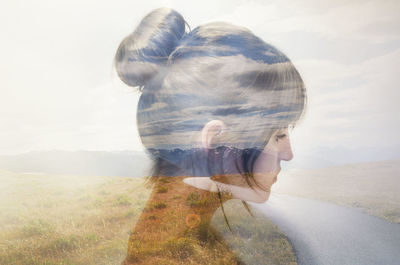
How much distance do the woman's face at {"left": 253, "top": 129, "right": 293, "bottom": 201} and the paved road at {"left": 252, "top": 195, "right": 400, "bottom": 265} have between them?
0.28 metres

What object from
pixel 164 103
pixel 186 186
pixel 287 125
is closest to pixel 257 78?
pixel 287 125

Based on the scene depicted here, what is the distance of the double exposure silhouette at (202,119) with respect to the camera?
87 cm

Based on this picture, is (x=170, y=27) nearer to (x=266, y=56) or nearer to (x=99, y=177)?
(x=266, y=56)

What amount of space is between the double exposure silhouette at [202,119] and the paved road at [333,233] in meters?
0.23

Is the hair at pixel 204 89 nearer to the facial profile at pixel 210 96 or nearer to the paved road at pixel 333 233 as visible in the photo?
the facial profile at pixel 210 96

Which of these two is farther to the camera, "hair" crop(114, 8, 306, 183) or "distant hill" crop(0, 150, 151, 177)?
"distant hill" crop(0, 150, 151, 177)

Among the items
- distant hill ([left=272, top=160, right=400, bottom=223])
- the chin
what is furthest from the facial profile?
distant hill ([left=272, top=160, right=400, bottom=223])

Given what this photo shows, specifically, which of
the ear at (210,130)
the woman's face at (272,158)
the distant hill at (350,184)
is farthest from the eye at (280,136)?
the distant hill at (350,184)

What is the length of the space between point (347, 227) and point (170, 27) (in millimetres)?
1197

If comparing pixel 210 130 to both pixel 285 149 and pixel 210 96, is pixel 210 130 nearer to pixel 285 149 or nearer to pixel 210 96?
pixel 210 96

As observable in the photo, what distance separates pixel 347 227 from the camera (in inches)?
45.9

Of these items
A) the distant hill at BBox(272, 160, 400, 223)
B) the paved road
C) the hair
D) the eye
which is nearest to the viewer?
the hair

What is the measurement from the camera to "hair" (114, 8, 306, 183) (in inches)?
34.1

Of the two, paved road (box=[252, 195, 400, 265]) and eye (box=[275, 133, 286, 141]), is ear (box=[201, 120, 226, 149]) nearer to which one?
eye (box=[275, 133, 286, 141])
